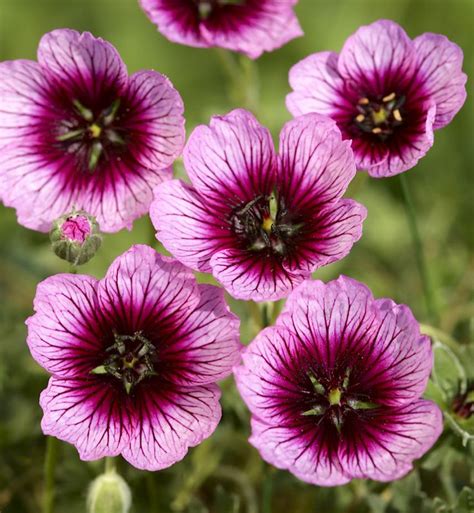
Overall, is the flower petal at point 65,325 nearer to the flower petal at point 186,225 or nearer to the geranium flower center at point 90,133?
the flower petal at point 186,225

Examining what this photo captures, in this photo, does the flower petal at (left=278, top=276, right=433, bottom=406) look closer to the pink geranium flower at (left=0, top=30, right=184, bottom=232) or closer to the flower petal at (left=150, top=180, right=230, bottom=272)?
the flower petal at (left=150, top=180, right=230, bottom=272)

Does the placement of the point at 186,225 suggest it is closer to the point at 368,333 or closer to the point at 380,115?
the point at 368,333

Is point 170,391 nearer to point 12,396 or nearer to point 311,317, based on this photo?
point 311,317

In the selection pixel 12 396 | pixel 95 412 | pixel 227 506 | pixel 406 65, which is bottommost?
pixel 12 396

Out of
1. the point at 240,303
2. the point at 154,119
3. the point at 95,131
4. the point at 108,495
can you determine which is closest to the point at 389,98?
the point at 154,119

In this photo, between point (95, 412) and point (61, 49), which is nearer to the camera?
point (95, 412)

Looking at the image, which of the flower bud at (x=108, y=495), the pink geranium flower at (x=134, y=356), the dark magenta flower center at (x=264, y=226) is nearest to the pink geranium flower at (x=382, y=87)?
the dark magenta flower center at (x=264, y=226)

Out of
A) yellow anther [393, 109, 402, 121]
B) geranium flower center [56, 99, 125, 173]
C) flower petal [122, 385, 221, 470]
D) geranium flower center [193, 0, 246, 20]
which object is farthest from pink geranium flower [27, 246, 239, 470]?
geranium flower center [193, 0, 246, 20]

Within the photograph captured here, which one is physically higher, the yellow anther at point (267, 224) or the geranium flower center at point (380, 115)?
the geranium flower center at point (380, 115)

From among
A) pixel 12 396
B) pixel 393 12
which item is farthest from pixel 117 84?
pixel 393 12
